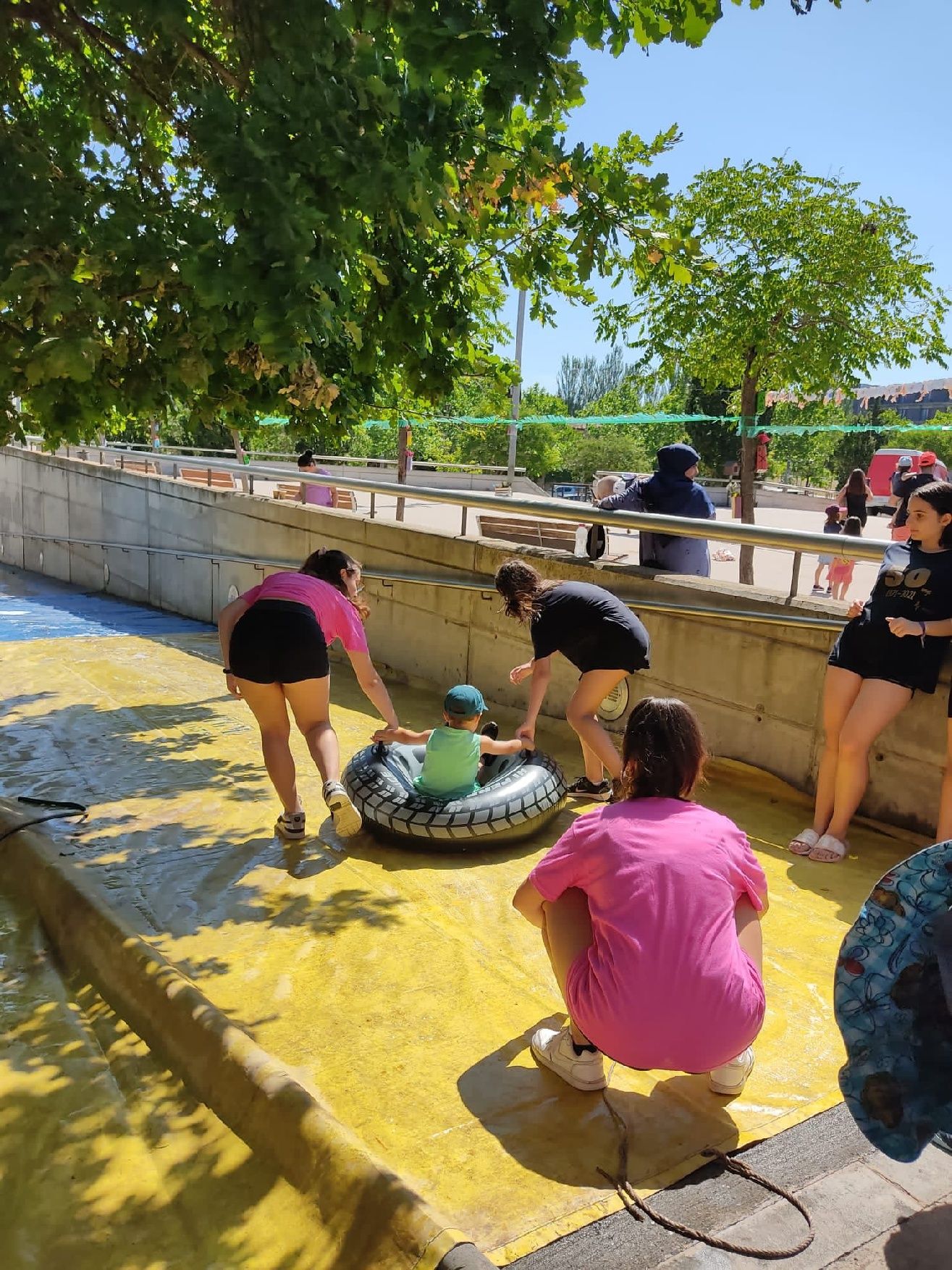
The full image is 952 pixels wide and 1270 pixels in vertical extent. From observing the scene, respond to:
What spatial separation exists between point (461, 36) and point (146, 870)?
3569 mm

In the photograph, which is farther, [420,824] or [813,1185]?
[420,824]

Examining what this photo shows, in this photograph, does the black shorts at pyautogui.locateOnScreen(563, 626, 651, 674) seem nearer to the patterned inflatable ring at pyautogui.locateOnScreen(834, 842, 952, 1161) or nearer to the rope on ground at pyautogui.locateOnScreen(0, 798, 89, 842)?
the rope on ground at pyautogui.locateOnScreen(0, 798, 89, 842)

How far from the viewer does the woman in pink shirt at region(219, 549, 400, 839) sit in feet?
15.3

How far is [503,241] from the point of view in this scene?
568 centimetres

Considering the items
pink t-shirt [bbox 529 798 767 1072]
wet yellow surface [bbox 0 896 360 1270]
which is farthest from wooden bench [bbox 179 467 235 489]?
pink t-shirt [bbox 529 798 767 1072]

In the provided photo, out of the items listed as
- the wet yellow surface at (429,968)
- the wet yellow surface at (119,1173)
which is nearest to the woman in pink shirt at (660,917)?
the wet yellow surface at (429,968)

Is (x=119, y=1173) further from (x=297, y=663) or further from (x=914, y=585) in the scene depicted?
(x=914, y=585)

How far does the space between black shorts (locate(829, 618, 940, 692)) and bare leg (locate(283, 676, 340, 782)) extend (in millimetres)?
2441

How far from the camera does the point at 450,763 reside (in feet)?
16.1

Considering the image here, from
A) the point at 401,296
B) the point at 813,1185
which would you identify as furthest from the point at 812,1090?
the point at 401,296

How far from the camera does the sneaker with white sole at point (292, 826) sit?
194 inches

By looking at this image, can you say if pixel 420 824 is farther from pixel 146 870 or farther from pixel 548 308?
pixel 548 308

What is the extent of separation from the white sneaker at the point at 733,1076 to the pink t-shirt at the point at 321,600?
8.60ft

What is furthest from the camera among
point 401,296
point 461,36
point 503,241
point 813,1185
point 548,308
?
point 548,308
